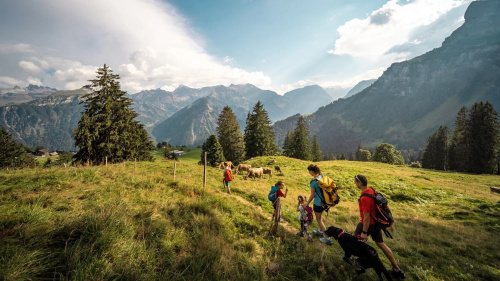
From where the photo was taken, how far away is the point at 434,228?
980cm

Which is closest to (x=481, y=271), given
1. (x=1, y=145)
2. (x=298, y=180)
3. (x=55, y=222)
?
(x=55, y=222)

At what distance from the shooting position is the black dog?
14.9 feet

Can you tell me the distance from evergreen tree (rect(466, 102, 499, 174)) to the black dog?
56.0m

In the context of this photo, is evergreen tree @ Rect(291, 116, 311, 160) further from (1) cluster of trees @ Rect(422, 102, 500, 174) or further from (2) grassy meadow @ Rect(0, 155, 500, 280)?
(2) grassy meadow @ Rect(0, 155, 500, 280)

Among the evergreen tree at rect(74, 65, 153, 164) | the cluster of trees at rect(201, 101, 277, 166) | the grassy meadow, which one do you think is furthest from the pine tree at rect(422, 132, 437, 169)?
the evergreen tree at rect(74, 65, 153, 164)

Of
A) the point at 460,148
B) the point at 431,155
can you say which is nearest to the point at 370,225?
the point at 460,148

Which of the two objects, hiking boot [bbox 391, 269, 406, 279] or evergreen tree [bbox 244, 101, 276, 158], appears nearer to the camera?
hiking boot [bbox 391, 269, 406, 279]

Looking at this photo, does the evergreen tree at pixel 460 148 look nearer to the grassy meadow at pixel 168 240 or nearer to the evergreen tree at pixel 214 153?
the grassy meadow at pixel 168 240

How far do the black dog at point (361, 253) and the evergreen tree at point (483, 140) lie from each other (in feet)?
184

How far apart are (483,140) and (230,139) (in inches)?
2134

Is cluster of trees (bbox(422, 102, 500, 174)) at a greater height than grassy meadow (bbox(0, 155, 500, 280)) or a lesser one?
greater

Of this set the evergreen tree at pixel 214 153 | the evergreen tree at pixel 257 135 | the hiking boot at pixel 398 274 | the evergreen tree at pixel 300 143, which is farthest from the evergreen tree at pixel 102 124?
the evergreen tree at pixel 300 143

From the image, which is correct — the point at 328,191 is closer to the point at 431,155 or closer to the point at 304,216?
the point at 304,216

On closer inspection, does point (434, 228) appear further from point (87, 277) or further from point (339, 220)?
point (87, 277)
